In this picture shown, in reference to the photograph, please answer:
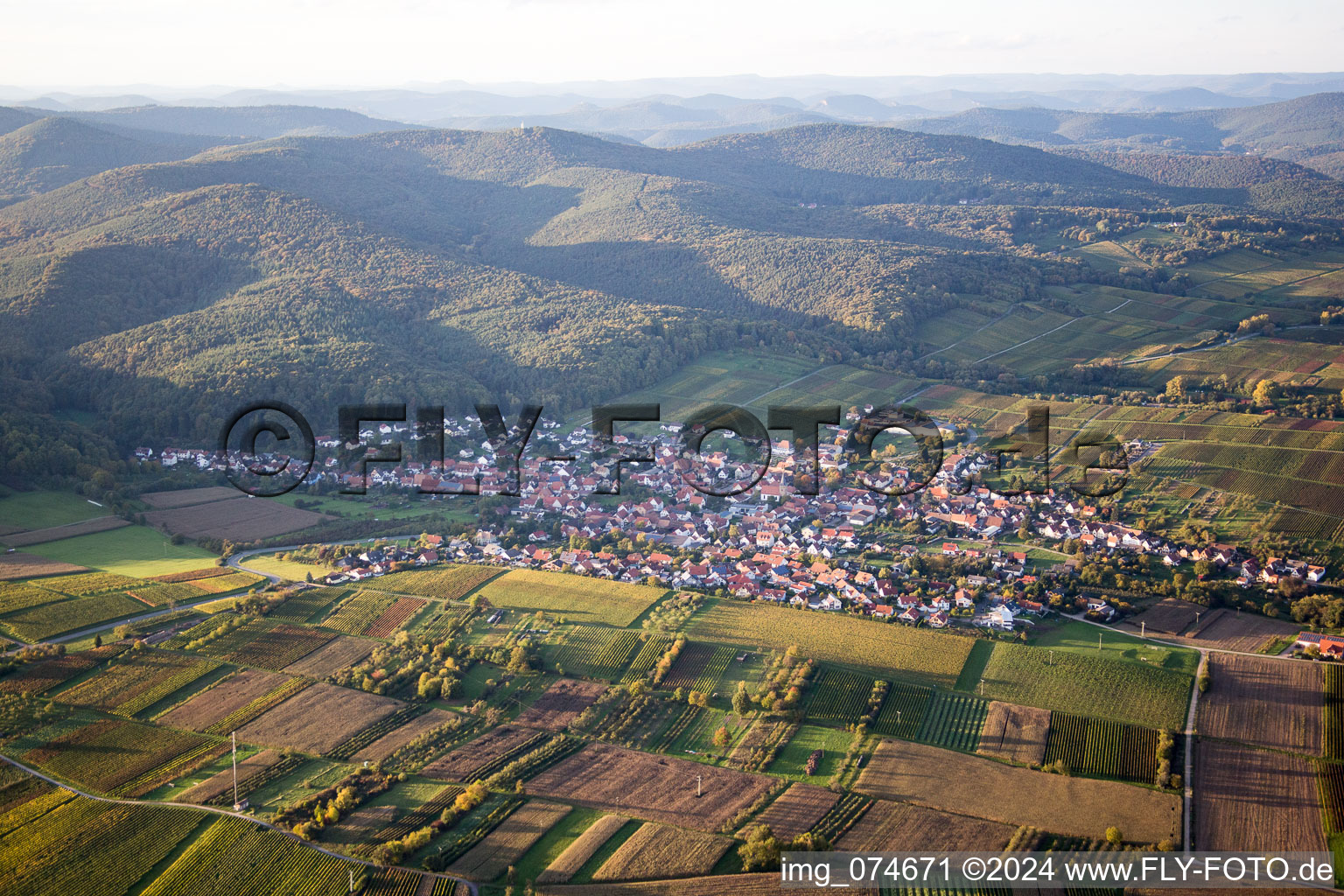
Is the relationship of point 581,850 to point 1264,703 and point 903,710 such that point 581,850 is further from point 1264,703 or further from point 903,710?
point 1264,703

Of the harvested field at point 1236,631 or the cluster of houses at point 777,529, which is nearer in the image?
the harvested field at point 1236,631

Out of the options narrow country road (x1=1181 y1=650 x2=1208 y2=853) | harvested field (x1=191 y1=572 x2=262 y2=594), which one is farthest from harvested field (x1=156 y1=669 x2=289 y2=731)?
narrow country road (x1=1181 y1=650 x2=1208 y2=853)

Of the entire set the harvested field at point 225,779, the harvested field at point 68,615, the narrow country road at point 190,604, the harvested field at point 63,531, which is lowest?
the harvested field at point 225,779

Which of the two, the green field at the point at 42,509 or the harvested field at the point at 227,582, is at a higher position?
the green field at the point at 42,509

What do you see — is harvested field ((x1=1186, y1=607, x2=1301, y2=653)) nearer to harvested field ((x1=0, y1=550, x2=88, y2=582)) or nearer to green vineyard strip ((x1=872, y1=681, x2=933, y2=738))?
green vineyard strip ((x1=872, y1=681, x2=933, y2=738))

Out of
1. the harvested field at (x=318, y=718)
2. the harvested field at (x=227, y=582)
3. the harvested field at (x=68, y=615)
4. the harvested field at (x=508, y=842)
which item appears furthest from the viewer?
the harvested field at (x=227, y=582)

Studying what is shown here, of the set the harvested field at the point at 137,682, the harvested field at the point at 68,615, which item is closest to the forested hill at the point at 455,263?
the harvested field at the point at 68,615

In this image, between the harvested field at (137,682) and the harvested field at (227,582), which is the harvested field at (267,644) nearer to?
the harvested field at (137,682)
